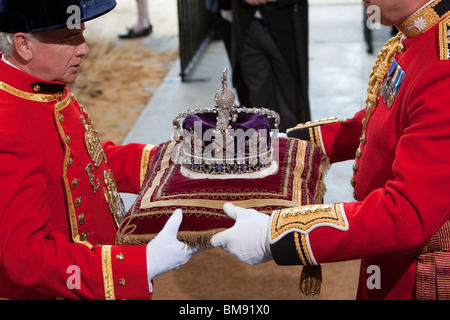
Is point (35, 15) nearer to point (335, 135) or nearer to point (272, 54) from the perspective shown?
point (335, 135)

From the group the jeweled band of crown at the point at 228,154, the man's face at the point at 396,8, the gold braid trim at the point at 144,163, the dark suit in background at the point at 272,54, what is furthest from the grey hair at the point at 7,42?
the dark suit in background at the point at 272,54

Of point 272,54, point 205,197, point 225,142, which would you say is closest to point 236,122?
point 225,142

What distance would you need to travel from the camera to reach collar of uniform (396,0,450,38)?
1721 mm

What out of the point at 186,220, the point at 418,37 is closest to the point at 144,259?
the point at 186,220

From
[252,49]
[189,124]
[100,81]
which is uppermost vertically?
[189,124]

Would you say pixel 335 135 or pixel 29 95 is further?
pixel 335 135

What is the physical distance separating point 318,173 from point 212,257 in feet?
5.37

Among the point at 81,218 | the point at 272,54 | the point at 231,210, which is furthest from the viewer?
the point at 272,54

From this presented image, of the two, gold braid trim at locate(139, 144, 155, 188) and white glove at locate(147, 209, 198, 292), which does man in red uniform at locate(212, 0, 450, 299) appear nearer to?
white glove at locate(147, 209, 198, 292)

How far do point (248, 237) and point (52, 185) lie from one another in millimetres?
602

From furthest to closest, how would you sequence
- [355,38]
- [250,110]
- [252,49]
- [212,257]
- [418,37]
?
1. [355,38]
2. [252,49]
3. [212,257]
4. [250,110]
5. [418,37]

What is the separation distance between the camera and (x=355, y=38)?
7793 mm

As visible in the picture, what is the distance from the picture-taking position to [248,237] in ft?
5.82

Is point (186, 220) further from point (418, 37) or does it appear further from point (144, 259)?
point (418, 37)
